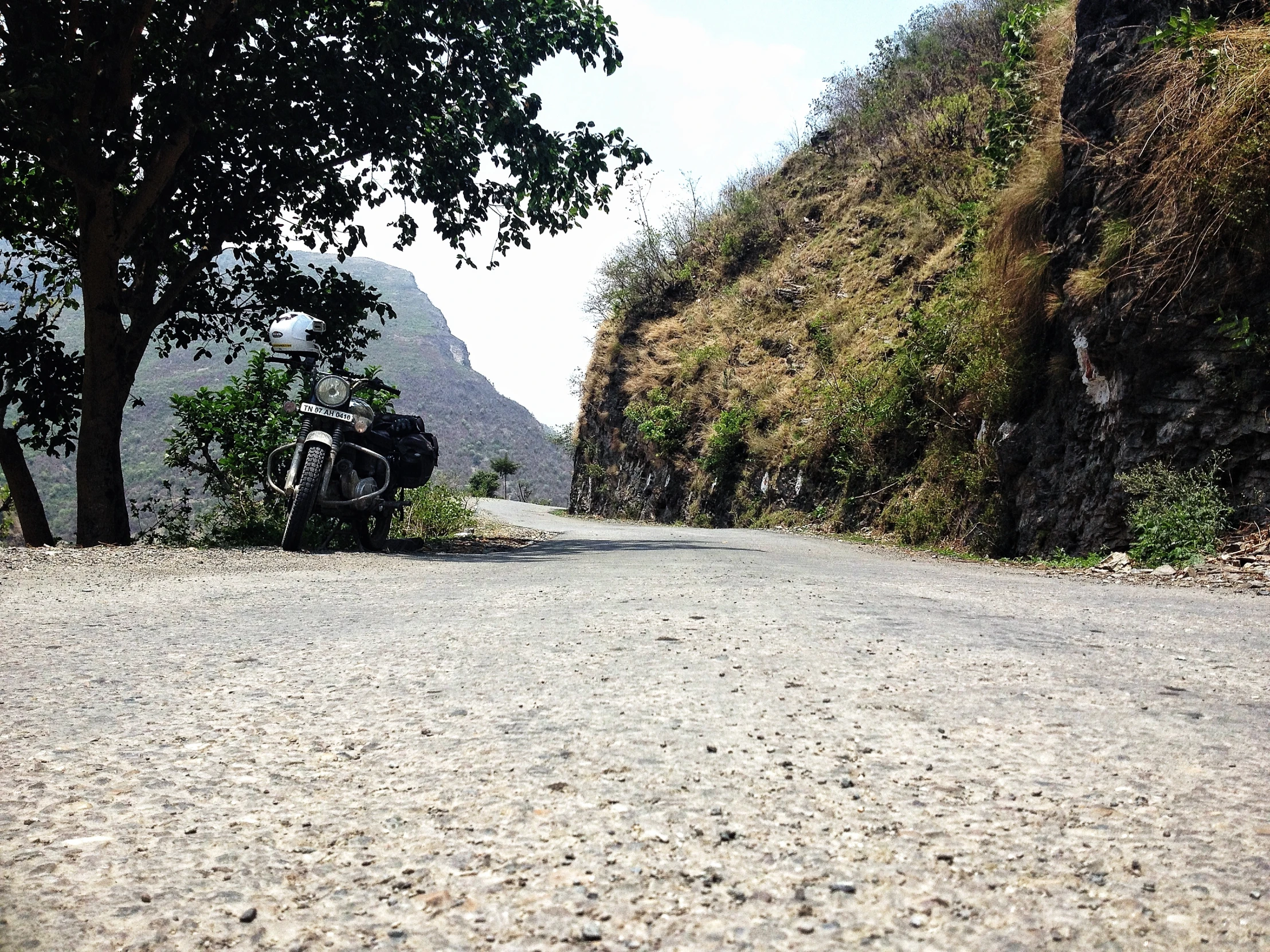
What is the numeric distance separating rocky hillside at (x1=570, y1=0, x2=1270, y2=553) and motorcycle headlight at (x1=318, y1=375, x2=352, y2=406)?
707 centimetres

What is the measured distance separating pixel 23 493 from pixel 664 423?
18.0 m

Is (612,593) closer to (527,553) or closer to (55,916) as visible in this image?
(55,916)

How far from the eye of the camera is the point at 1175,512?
761 centimetres

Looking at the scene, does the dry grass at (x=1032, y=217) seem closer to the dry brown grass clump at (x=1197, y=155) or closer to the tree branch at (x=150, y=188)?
the dry brown grass clump at (x=1197, y=155)

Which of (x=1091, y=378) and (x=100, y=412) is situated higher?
(x=1091, y=378)

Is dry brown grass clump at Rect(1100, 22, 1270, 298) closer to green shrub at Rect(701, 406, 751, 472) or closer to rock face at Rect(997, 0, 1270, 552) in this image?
rock face at Rect(997, 0, 1270, 552)

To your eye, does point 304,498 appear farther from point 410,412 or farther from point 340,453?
point 410,412

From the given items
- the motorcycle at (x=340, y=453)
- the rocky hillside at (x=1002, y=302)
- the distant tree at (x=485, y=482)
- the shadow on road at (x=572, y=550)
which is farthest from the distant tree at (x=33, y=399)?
the distant tree at (x=485, y=482)

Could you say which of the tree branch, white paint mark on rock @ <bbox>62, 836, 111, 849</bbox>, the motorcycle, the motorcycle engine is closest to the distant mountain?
the tree branch

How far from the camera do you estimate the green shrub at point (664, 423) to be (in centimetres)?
2689

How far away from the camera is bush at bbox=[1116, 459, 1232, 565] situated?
24.1 feet

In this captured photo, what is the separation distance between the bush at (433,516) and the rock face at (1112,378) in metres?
7.32

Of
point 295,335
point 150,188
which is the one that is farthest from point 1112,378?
point 150,188

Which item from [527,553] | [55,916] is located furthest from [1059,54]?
[55,916]
